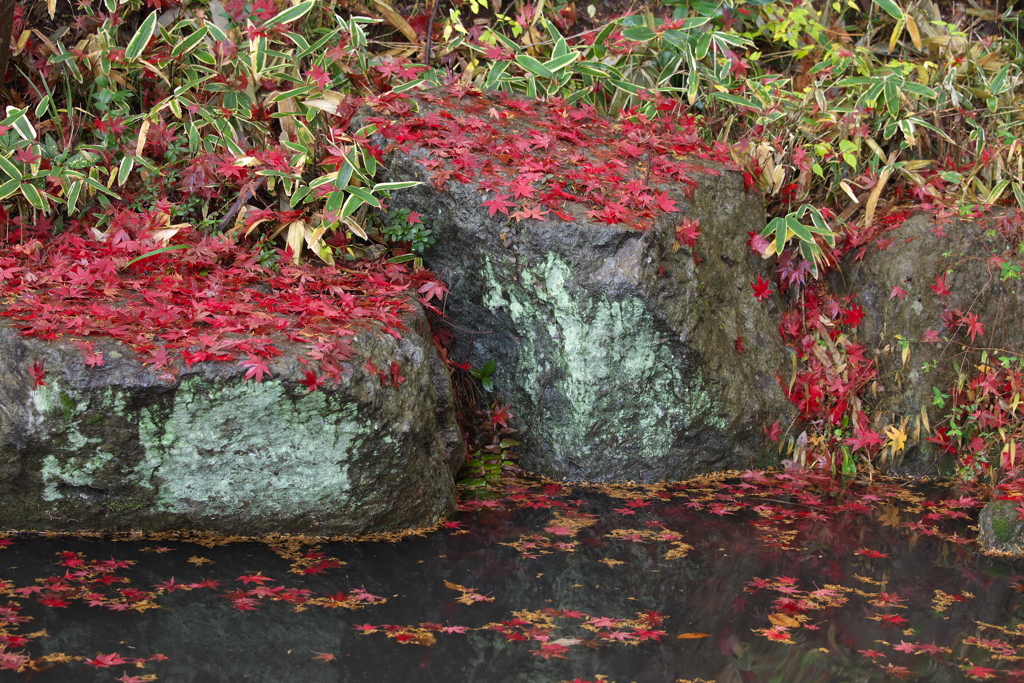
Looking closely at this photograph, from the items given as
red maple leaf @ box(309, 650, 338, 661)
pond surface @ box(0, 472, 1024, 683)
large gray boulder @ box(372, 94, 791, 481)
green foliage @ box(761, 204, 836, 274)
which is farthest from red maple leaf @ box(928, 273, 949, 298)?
red maple leaf @ box(309, 650, 338, 661)

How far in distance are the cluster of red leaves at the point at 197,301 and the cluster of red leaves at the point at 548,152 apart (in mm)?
554

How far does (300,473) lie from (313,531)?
0.80 feet

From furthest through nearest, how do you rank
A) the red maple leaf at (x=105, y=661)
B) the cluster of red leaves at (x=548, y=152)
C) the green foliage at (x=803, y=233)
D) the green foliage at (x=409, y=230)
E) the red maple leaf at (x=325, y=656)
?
1. the green foliage at (x=803, y=233)
2. the green foliage at (x=409, y=230)
3. the cluster of red leaves at (x=548, y=152)
4. the red maple leaf at (x=325, y=656)
5. the red maple leaf at (x=105, y=661)

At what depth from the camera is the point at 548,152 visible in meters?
4.03

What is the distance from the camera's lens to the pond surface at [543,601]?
2305mm

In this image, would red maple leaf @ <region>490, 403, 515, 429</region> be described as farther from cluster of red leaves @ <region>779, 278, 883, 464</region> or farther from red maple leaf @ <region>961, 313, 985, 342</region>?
red maple leaf @ <region>961, 313, 985, 342</region>

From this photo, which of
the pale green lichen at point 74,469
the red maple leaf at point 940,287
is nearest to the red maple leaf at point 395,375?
the pale green lichen at point 74,469

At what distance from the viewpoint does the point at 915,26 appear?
198 inches

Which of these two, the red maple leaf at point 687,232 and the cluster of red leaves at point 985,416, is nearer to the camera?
the red maple leaf at point 687,232

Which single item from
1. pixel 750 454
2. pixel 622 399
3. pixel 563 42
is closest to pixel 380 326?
pixel 622 399

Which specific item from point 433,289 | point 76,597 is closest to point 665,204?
point 433,289

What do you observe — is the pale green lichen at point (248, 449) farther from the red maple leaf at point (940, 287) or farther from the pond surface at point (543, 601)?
the red maple leaf at point (940, 287)

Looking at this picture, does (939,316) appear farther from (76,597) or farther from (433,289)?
(76,597)

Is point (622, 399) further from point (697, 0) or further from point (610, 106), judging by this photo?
point (697, 0)
